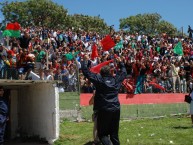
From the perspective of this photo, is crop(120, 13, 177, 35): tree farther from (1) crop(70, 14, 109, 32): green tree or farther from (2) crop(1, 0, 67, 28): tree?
(2) crop(1, 0, 67, 28): tree

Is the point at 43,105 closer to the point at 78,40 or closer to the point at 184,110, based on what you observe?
the point at 184,110

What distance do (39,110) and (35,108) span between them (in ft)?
1.13

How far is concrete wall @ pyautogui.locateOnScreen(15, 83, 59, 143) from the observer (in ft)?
42.3

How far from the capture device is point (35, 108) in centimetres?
1420

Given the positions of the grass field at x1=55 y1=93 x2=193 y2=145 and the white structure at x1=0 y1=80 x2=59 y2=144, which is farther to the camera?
the white structure at x1=0 y1=80 x2=59 y2=144

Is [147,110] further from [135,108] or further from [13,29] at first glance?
[13,29]

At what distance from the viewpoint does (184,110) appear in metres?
21.3

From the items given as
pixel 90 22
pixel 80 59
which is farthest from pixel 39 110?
pixel 90 22

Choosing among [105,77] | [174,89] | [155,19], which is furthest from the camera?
[155,19]

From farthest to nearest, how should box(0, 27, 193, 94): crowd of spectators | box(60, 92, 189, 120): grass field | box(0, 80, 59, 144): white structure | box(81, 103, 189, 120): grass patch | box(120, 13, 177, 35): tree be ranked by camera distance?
box(120, 13, 177, 35): tree, box(81, 103, 189, 120): grass patch, box(60, 92, 189, 120): grass field, box(0, 27, 193, 94): crowd of spectators, box(0, 80, 59, 144): white structure

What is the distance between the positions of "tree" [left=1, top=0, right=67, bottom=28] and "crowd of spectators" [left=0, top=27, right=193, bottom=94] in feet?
122

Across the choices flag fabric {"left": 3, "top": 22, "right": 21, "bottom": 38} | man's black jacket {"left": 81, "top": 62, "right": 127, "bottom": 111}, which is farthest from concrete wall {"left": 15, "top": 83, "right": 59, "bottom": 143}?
man's black jacket {"left": 81, "top": 62, "right": 127, "bottom": 111}

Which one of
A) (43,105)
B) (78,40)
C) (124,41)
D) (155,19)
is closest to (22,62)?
(43,105)

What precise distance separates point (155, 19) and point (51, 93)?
77.9 m
